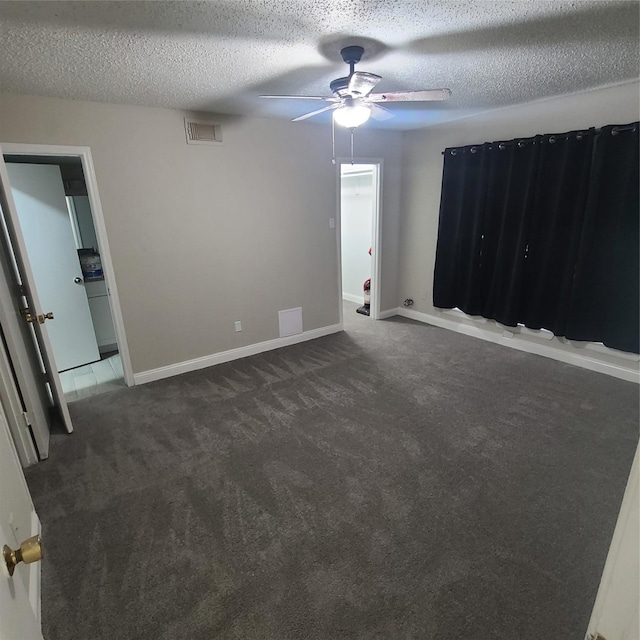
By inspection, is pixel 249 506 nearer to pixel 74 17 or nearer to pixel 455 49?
pixel 74 17

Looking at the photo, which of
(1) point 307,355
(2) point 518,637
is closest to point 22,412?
(1) point 307,355

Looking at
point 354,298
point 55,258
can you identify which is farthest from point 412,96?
point 354,298

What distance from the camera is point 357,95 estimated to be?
222cm

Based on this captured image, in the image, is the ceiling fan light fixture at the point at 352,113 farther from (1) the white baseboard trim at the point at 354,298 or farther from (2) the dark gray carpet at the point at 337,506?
(1) the white baseboard trim at the point at 354,298

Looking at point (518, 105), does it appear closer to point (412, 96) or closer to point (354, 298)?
point (412, 96)

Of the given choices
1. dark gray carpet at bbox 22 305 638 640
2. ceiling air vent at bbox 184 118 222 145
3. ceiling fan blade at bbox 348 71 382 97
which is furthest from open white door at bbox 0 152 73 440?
ceiling fan blade at bbox 348 71 382 97

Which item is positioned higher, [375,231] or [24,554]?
[375,231]

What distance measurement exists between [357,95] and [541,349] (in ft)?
10.3

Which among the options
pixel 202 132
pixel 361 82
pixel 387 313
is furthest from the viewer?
pixel 387 313

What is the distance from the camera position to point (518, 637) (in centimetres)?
144

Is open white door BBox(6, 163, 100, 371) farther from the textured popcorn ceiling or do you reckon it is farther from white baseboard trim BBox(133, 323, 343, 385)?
the textured popcorn ceiling

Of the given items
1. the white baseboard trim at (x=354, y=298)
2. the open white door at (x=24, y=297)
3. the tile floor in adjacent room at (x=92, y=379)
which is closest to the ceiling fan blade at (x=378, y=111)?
the open white door at (x=24, y=297)

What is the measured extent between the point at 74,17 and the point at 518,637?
3086 millimetres

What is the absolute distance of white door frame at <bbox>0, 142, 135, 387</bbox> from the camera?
268cm
